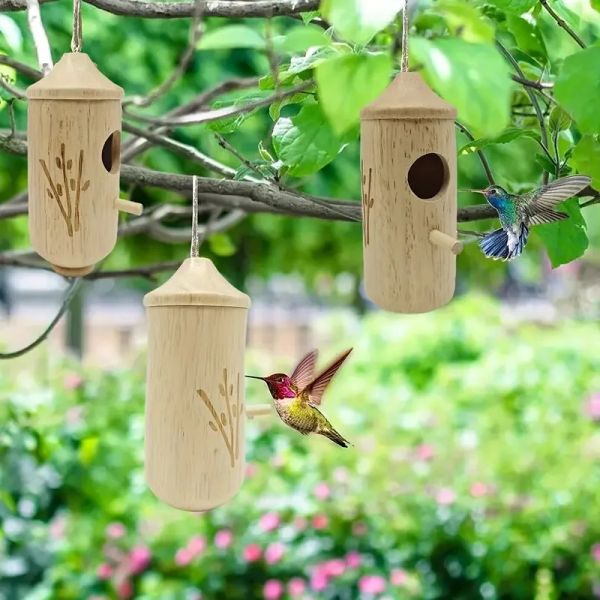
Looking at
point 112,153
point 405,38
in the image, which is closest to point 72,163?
point 112,153

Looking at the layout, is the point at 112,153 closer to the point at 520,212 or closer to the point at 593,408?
the point at 520,212

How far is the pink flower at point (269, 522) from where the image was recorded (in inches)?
157

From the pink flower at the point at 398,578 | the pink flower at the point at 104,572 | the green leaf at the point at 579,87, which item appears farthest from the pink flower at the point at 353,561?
the green leaf at the point at 579,87

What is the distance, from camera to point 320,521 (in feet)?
13.3

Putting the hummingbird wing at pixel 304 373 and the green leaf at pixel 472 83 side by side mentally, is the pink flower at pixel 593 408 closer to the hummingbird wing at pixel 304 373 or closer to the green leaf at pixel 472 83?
the hummingbird wing at pixel 304 373

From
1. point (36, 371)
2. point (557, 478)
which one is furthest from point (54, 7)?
point (557, 478)

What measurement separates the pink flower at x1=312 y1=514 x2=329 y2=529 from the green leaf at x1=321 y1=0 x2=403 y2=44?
10.8 feet

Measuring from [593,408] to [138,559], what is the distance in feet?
6.65

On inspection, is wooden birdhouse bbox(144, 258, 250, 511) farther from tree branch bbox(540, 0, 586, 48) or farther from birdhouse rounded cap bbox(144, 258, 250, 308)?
tree branch bbox(540, 0, 586, 48)

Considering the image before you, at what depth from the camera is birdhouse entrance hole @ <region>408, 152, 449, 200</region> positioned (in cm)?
146

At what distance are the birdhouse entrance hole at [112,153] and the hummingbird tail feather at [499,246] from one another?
0.50 metres

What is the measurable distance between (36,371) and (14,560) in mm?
1298

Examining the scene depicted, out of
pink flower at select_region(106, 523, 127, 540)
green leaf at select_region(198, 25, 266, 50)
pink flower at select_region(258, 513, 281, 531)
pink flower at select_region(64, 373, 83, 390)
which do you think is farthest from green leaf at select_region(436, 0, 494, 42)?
pink flower at select_region(64, 373, 83, 390)

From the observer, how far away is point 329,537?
4055mm
